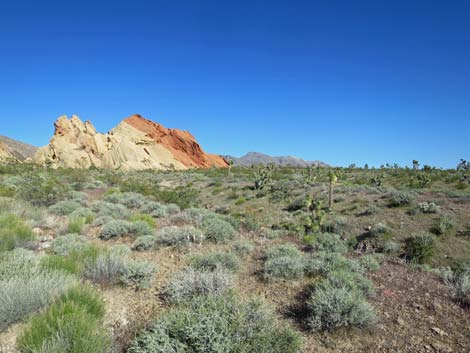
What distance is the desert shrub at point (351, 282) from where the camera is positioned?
457cm

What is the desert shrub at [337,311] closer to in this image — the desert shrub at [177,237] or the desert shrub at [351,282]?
the desert shrub at [351,282]

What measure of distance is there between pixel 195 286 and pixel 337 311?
6.50 feet

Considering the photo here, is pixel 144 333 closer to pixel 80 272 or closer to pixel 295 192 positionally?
pixel 80 272

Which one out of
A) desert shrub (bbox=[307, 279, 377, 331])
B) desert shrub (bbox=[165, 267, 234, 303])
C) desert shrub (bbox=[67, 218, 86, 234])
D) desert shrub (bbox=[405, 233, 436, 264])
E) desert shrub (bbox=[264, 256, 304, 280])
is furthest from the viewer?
desert shrub (bbox=[405, 233, 436, 264])

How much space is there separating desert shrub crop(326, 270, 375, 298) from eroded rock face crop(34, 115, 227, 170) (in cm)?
4702

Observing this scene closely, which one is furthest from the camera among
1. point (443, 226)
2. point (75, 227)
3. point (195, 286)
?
point (443, 226)

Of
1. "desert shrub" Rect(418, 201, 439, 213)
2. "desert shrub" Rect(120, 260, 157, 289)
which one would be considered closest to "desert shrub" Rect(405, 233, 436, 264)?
"desert shrub" Rect(418, 201, 439, 213)

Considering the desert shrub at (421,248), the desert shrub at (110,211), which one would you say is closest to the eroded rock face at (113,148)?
the desert shrub at (110,211)

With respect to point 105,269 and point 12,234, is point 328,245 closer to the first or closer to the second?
point 105,269

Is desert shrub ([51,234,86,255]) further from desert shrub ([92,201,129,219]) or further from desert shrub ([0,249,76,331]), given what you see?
desert shrub ([92,201,129,219])

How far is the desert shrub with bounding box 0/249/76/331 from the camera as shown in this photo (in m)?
3.34

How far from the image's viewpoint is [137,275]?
193 inches

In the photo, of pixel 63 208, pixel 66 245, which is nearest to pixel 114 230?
pixel 66 245

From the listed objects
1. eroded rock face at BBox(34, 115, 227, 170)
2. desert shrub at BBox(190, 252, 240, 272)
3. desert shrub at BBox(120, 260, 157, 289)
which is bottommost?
desert shrub at BBox(120, 260, 157, 289)
